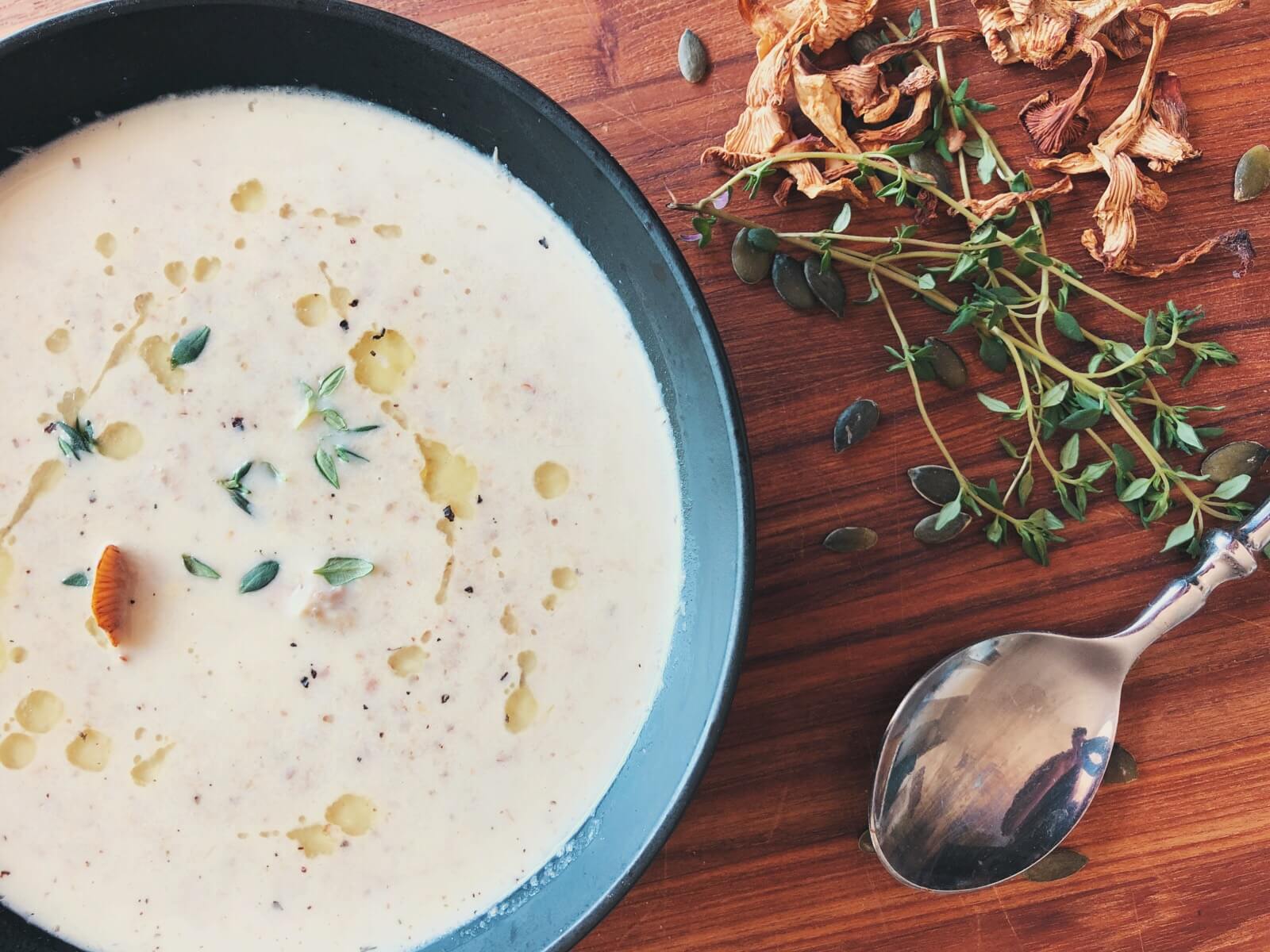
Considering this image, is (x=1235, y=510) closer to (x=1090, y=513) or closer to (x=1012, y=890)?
(x=1090, y=513)

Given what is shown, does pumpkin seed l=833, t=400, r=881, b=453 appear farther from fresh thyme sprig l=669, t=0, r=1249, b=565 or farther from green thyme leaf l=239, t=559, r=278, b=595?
green thyme leaf l=239, t=559, r=278, b=595

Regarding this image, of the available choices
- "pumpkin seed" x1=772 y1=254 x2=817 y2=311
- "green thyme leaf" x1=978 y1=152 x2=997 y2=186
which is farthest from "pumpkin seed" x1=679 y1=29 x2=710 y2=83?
"green thyme leaf" x1=978 y1=152 x2=997 y2=186

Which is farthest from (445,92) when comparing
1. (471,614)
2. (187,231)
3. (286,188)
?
(471,614)

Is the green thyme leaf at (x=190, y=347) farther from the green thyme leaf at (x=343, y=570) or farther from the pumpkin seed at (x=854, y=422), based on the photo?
the pumpkin seed at (x=854, y=422)

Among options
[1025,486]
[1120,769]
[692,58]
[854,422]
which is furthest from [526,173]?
[1120,769]

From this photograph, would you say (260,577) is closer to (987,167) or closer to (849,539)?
(849,539)

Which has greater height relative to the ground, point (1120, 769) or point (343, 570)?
point (343, 570)
